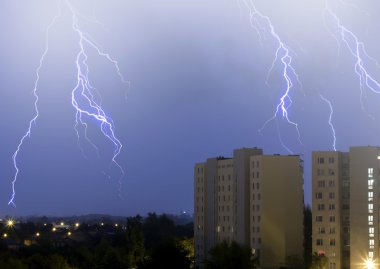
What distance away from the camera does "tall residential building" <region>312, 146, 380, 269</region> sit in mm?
36594

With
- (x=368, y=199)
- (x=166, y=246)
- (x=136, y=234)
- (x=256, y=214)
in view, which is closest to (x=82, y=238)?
(x=136, y=234)

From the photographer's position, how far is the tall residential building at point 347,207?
36.6 metres

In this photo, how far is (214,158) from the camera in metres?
45.9

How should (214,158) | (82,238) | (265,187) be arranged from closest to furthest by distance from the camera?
(265,187)
(214,158)
(82,238)

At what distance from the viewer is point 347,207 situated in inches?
1501

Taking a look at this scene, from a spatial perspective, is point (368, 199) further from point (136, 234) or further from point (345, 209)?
point (136, 234)

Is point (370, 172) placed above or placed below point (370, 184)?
above

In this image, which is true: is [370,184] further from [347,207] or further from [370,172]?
[347,207]

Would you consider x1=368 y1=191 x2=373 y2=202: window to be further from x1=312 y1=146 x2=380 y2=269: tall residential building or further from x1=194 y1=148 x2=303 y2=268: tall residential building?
x1=194 y1=148 x2=303 y2=268: tall residential building

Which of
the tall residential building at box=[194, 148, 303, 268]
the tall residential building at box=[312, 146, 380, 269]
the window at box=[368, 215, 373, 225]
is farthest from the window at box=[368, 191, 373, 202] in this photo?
the tall residential building at box=[194, 148, 303, 268]

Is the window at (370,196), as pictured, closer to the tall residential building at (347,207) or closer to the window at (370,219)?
the tall residential building at (347,207)

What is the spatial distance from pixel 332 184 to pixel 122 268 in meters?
12.5

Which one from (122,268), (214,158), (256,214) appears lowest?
(122,268)

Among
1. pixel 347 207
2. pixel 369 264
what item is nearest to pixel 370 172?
pixel 347 207
